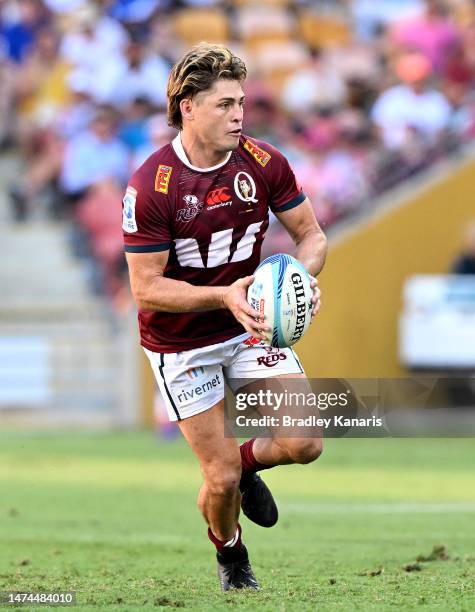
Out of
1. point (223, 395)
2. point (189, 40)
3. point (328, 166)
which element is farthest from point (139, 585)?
point (189, 40)

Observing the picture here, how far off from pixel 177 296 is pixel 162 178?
0.58 m

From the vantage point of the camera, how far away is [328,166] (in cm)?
2022

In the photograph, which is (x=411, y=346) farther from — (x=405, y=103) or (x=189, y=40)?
(x=189, y=40)

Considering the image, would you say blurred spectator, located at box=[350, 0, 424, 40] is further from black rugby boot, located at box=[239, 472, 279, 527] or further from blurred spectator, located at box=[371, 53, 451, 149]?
black rugby boot, located at box=[239, 472, 279, 527]

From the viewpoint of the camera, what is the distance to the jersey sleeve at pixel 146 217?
24.4 ft

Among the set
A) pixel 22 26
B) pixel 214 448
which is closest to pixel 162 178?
pixel 214 448

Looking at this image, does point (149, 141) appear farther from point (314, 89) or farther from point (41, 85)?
point (314, 89)

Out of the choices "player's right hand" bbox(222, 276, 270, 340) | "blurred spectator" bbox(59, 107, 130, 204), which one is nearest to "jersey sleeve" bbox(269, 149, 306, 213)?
"player's right hand" bbox(222, 276, 270, 340)

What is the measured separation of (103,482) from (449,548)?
5317mm

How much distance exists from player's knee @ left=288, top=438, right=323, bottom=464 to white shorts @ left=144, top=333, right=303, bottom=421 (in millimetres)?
405

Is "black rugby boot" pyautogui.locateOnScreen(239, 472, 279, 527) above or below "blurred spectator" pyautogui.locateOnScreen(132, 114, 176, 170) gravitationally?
below

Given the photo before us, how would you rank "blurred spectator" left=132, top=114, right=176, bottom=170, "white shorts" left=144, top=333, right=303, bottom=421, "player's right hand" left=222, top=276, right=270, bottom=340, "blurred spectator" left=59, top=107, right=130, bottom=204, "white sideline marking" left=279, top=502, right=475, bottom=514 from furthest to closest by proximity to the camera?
"blurred spectator" left=59, top=107, right=130, bottom=204 < "blurred spectator" left=132, top=114, right=176, bottom=170 < "white sideline marking" left=279, top=502, right=475, bottom=514 < "white shorts" left=144, top=333, right=303, bottom=421 < "player's right hand" left=222, top=276, right=270, bottom=340

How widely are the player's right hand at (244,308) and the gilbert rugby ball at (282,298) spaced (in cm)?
3

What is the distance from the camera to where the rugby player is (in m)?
7.48
